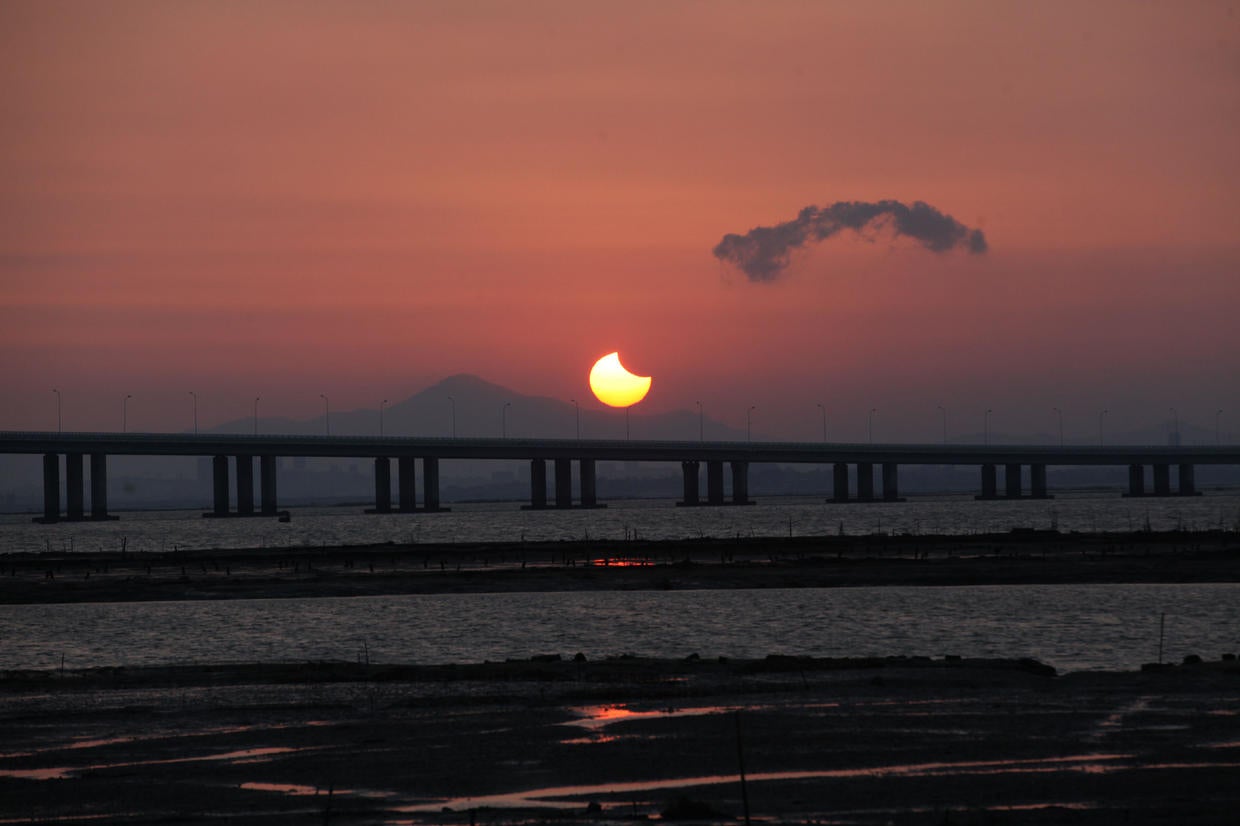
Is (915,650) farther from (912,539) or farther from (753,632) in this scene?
(912,539)

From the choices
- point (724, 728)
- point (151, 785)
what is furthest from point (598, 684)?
point (151, 785)

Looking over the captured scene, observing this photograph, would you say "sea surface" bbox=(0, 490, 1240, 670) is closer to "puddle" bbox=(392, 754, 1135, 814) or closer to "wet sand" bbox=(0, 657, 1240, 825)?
"wet sand" bbox=(0, 657, 1240, 825)

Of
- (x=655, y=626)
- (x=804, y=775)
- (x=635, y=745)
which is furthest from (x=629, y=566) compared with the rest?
(x=804, y=775)

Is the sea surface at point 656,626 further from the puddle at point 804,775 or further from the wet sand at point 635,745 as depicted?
the puddle at point 804,775

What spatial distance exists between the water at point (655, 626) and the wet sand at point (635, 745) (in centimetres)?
735

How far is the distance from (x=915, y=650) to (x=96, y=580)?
174 ft

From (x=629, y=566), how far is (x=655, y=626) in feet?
101

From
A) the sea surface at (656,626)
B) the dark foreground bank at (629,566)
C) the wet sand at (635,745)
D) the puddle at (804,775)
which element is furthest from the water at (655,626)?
the puddle at (804,775)

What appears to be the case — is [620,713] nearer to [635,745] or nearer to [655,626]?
[635,745]

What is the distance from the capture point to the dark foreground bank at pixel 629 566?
75500mm

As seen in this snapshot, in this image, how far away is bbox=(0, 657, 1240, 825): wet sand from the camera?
23344 mm

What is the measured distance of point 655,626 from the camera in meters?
56.0

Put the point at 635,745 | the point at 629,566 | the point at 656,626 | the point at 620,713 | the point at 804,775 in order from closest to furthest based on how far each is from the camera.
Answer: the point at 804,775 < the point at 635,745 < the point at 620,713 < the point at 656,626 < the point at 629,566

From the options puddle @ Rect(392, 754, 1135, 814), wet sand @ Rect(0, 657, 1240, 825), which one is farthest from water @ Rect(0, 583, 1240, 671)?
puddle @ Rect(392, 754, 1135, 814)
